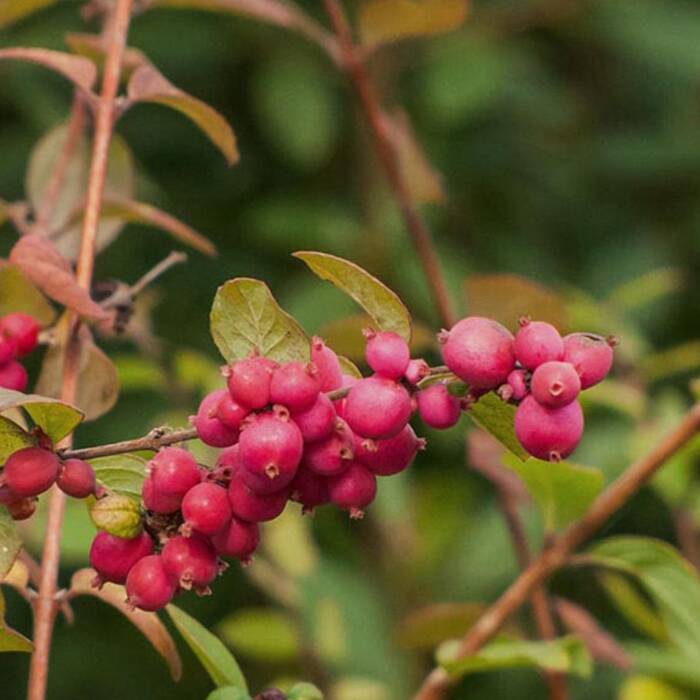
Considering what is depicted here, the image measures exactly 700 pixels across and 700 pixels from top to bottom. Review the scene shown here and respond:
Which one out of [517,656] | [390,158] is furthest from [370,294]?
[390,158]

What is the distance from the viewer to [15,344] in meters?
0.77

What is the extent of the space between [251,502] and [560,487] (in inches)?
16.2

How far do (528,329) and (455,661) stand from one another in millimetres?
365

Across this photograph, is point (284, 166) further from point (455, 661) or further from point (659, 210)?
point (455, 661)

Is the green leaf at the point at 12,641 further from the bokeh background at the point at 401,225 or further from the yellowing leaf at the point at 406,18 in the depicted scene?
the bokeh background at the point at 401,225

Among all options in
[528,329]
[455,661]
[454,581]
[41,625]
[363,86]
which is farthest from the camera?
[454,581]

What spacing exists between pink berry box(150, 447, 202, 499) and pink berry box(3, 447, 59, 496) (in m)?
0.04

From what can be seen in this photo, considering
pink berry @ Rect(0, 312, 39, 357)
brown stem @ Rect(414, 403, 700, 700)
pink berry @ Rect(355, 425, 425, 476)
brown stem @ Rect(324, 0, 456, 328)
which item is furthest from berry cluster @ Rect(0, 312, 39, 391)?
brown stem @ Rect(324, 0, 456, 328)

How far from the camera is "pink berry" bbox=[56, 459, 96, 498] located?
0.61m

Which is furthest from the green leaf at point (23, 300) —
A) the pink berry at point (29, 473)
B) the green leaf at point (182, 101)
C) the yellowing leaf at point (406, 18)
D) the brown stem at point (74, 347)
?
the yellowing leaf at point (406, 18)

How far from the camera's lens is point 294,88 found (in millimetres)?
2312

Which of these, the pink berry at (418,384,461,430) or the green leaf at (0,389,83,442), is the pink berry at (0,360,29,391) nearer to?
the green leaf at (0,389,83,442)

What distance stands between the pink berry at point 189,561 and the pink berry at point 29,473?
0.06 metres

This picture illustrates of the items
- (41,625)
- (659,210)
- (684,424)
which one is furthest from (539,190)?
(41,625)
